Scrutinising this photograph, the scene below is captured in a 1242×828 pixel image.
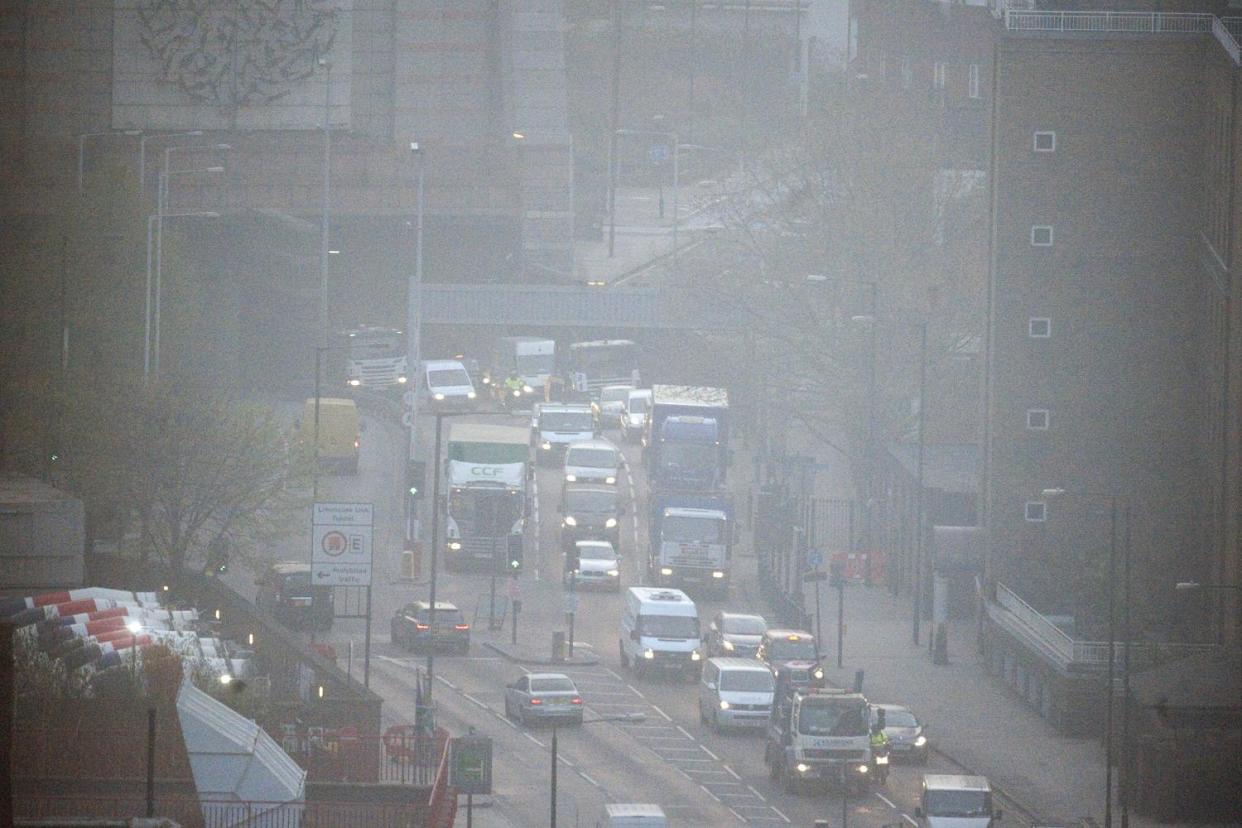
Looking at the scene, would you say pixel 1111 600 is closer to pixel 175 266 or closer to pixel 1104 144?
pixel 1104 144

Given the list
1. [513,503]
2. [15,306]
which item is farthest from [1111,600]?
[15,306]

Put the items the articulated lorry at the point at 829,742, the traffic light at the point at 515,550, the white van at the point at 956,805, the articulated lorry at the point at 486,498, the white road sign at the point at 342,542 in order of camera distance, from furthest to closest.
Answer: the traffic light at the point at 515,550 → the articulated lorry at the point at 486,498 → the white road sign at the point at 342,542 → the articulated lorry at the point at 829,742 → the white van at the point at 956,805

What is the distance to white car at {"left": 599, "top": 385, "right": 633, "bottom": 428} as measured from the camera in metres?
90.0

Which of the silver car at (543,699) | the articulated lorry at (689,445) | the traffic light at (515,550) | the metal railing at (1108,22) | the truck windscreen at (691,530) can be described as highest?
the metal railing at (1108,22)

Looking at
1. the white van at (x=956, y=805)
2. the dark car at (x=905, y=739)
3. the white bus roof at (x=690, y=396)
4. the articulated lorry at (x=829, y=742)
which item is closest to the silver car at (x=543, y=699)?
the dark car at (x=905, y=739)

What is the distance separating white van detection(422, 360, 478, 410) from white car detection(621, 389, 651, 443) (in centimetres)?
548

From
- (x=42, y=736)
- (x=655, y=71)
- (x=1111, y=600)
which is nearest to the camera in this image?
(x=42, y=736)

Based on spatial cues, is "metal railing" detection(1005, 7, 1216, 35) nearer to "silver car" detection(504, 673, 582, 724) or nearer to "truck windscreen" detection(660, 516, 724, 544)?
"truck windscreen" detection(660, 516, 724, 544)

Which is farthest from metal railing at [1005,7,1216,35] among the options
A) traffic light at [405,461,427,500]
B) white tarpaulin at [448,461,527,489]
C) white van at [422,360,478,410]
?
white van at [422,360,478,410]

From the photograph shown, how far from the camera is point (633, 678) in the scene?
2263 inches

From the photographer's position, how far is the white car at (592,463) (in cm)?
7388

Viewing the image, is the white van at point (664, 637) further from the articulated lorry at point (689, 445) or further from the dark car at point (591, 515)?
the articulated lorry at point (689, 445)

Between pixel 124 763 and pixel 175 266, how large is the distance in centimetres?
4985

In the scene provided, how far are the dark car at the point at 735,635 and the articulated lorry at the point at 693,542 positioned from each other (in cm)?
682
